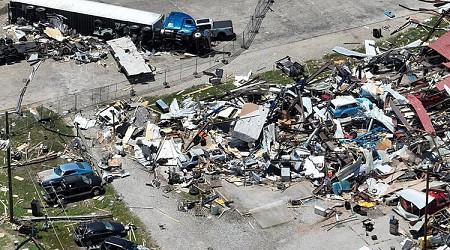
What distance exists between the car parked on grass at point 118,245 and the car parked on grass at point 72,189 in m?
4.99

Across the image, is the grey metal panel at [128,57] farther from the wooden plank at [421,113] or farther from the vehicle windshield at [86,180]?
the wooden plank at [421,113]

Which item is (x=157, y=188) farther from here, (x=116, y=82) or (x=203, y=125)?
(x=116, y=82)

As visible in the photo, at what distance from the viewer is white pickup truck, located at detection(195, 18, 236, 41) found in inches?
2635

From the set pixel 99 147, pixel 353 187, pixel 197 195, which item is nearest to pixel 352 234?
pixel 353 187

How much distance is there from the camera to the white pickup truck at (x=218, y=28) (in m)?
66.9

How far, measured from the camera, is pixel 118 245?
45.0 metres

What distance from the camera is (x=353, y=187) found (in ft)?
168

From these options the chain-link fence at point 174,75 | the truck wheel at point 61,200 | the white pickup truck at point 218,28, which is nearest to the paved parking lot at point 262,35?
the chain-link fence at point 174,75

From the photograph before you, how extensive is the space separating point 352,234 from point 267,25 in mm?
25720

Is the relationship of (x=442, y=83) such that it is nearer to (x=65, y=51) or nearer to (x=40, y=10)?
(x=65, y=51)

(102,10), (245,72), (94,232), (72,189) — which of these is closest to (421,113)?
(245,72)

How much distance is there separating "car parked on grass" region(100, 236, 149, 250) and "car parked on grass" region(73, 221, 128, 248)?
0.81 metres

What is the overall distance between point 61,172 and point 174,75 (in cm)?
1520

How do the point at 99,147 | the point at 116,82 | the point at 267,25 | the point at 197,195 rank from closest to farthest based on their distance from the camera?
the point at 197,195
the point at 99,147
the point at 116,82
the point at 267,25
